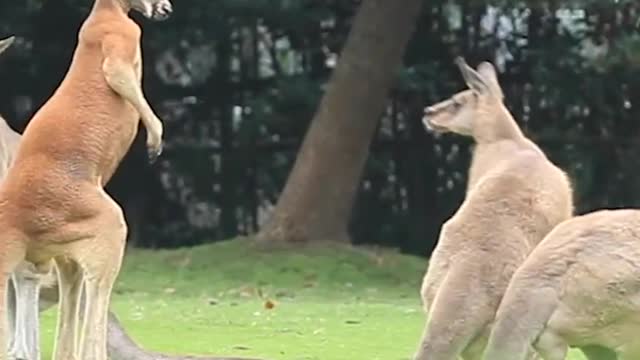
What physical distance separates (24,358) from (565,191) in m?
2.17

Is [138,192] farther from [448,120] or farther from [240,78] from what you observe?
[448,120]

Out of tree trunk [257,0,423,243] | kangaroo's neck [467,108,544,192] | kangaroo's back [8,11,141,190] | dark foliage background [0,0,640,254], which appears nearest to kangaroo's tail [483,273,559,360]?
kangaroo's back [8,11,141,190]

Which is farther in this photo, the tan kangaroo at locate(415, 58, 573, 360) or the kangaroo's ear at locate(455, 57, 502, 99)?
the kangaroo's ear at locate(455, 57, 502, 99)

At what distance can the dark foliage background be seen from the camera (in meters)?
15.2

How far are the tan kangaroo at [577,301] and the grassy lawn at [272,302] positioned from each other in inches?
89.2

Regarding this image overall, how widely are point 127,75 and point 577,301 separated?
1640 mm

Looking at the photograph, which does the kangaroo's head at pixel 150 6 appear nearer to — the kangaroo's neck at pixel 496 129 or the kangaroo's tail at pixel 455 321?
the kangaroo's tail at pixel 455 321

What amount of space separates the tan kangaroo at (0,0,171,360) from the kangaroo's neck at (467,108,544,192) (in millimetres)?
1795

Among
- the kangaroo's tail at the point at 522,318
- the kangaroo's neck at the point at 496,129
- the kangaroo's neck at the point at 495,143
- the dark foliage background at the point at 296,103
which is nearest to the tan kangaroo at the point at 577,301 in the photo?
the kangaroo's tail at the point at 522,318

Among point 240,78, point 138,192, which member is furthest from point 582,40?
point 138,192

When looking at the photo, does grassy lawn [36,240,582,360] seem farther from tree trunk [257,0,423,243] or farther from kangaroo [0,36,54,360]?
kangaroo [0,36,54,360]

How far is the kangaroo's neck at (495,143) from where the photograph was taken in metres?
7.28

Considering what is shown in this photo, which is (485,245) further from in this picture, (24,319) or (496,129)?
(24,319)

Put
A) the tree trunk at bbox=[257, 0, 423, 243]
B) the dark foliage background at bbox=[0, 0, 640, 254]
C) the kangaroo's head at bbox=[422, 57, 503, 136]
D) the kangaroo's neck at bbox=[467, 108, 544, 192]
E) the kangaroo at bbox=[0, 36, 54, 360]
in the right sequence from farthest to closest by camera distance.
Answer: the dark foliage background at bbox=[0, 0, 640, 254]
the tree trunk at bbox=[257, 0, 423, 243]
the kangaroo's head at bbox=[422, 57, 503, 136]
the kangaroo's neck at bbox=[467, 108, 544, 192]
the kangaroo at bbox=[0, 36, 54, 360]
